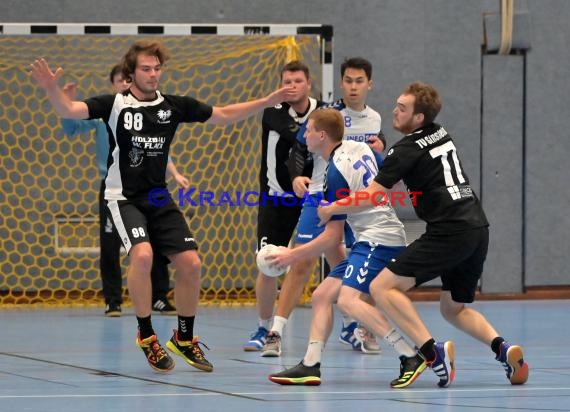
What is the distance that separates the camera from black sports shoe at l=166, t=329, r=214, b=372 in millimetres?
6672

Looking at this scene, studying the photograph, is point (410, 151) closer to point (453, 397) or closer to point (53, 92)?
point (453, 397)

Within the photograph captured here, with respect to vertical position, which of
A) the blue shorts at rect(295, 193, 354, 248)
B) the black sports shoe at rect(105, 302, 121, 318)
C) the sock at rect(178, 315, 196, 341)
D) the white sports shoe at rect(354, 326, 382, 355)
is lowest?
the black sports shoe at rect(105, 302, 121, 318)

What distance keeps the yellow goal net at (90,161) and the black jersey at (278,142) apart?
2.80 metres

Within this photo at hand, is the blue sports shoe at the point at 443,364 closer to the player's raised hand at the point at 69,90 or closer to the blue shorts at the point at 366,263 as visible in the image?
the blue shorts at the point at 366,263

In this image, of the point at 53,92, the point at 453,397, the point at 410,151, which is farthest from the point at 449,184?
the point at 53,92

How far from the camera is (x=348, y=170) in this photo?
6367 millimetres

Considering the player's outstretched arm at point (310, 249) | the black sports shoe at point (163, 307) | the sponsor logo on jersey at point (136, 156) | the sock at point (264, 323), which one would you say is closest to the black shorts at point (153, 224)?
the sponsor logo on jersey at point (136, 156)

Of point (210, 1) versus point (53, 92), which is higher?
point (210, 1)

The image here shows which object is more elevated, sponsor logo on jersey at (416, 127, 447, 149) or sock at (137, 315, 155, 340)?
sponsor logo on jersey at (416, 127, 447, 149)

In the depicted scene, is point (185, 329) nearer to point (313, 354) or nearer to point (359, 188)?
point (313, 354)

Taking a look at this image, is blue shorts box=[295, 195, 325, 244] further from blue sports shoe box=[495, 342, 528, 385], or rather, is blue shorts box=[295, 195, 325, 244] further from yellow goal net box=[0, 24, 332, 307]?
yellow goal net box=[0, 24, 332, 307]

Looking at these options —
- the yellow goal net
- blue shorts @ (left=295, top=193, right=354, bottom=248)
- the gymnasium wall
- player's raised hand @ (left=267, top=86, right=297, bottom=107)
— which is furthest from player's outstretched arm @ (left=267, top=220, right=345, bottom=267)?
the gymnasium wall

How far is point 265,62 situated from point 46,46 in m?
2.07

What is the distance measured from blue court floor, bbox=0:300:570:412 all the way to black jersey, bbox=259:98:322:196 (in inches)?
42.8
